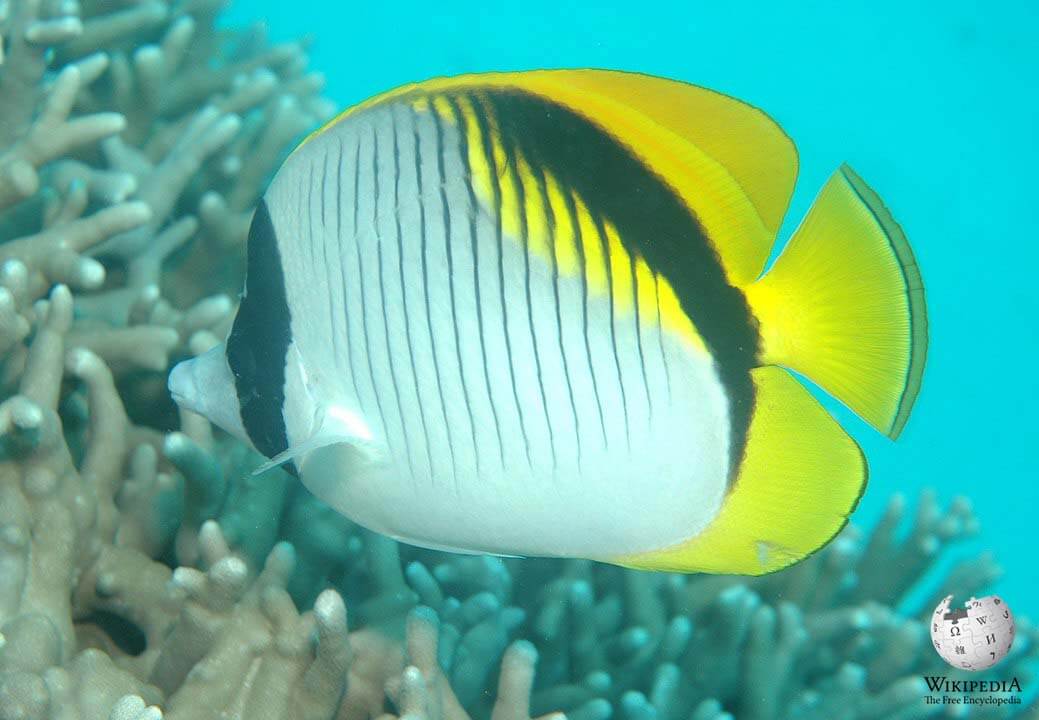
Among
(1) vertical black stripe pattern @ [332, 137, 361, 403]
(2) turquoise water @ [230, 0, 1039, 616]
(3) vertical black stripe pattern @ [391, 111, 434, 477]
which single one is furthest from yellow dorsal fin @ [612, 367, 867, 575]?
(2) turquoise water @ [230, 0, 1039, 616]

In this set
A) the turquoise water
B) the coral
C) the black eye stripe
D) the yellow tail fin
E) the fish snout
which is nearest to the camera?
the yellow tail fin

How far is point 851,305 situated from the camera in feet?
3.01

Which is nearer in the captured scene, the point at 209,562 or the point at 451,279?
the point at 451,279

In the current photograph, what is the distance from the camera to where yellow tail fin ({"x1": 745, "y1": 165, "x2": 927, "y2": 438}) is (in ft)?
2.97

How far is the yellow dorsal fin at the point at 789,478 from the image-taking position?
964 millimetres

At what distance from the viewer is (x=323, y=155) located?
1.02 metres

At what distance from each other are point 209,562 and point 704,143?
3.83 ft

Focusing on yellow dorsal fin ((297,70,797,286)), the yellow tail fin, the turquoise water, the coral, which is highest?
the turquoise water

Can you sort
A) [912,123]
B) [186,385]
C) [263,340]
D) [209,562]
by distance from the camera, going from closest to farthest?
[263,340] < [186,385] < [209,562] < [912,123]

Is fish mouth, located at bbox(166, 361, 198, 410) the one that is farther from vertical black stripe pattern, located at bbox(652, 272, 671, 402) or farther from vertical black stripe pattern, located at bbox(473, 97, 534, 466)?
vertical black stripe pattern, located at bbox(652, 272, 671, 402)

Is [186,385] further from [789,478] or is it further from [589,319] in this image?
[789,478]

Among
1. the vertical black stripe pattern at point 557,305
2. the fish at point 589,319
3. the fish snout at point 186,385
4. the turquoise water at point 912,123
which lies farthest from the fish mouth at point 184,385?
the turquoise water at point 912,123

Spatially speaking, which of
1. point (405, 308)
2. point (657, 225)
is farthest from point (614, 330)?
point (405, 308)

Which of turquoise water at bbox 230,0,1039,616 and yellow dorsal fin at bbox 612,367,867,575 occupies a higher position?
turquoise water at bbox 230,0,1039,616
